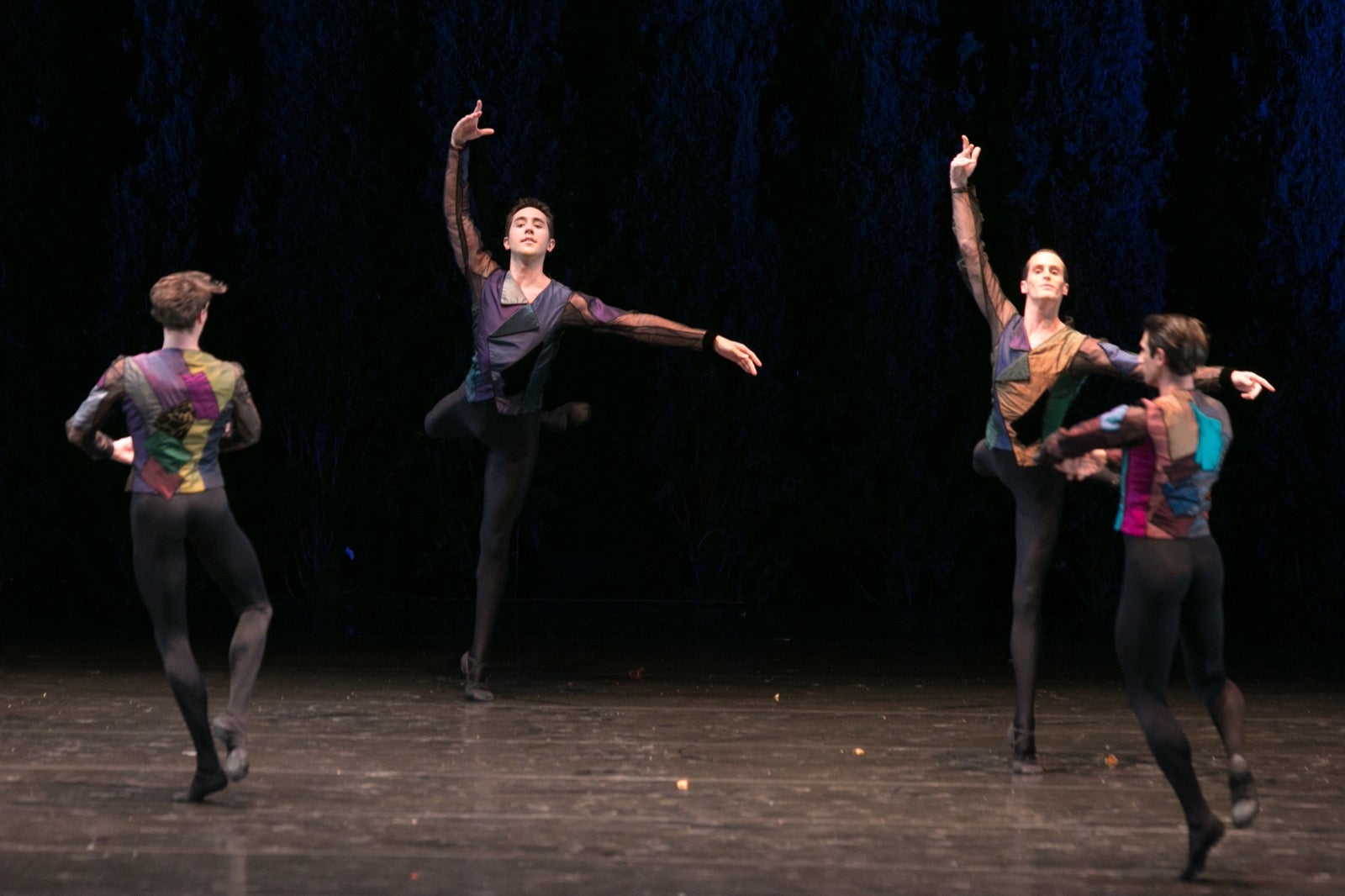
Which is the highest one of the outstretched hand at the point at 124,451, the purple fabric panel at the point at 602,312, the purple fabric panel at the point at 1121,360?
the purple fabric panel at the point at 602,312

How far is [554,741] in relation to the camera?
4844 millimetres

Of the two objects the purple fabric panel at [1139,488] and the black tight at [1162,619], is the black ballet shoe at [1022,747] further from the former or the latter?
the purple fabric panel at [1139,488]

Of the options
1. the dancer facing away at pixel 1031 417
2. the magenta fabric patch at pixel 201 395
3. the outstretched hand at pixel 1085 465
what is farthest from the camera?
the dancer facing away at pixel 1031 417

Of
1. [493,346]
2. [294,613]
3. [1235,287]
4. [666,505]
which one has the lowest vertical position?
[294,613]

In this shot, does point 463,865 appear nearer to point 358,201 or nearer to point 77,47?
point 358,201

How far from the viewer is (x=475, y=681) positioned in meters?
5.82

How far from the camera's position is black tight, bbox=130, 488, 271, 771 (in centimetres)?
386

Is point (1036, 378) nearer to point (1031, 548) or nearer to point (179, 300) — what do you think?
point (1031, 548)

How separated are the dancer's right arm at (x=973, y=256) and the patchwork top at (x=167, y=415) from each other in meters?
2.26

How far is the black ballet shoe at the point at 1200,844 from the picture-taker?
3217mm

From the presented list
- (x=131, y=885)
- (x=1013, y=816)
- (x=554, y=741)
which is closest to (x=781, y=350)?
(x=554, y=741)

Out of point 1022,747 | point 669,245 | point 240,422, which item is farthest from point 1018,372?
point 669,245

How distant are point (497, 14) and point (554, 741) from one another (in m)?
7.56

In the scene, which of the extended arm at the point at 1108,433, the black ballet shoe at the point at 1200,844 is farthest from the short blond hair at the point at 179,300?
the black ballet shoe at the point at 1200,844
